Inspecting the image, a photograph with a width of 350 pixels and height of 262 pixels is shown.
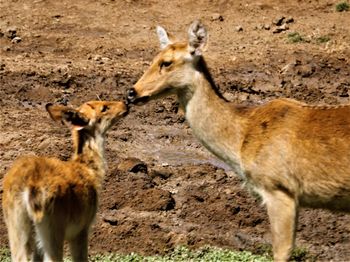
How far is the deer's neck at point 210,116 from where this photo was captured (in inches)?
368

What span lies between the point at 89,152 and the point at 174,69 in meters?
1.12

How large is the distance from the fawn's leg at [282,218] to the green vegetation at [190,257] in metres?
1.02

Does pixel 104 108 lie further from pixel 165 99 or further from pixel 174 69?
pixel 165 99

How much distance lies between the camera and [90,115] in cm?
953

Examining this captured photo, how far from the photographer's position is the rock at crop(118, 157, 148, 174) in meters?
12.4

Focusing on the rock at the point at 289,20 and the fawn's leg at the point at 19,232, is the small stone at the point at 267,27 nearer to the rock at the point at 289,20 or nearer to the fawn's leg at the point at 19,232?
the rock at the point at 289,20

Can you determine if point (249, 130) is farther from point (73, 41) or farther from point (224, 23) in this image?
point (224, 23)

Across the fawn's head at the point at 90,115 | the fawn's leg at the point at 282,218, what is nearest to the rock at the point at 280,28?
the fawn's head at the point at 90,115

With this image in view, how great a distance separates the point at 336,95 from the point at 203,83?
6791 millimetres

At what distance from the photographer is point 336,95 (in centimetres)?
1589

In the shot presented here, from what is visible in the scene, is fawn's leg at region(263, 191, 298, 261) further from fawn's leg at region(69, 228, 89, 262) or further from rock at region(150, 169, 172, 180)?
rock at region(150, 169, 172, 180)

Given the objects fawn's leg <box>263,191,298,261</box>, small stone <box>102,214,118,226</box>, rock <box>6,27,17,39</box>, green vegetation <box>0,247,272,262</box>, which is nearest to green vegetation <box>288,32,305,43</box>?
rock <box>6,27,17,39</box>

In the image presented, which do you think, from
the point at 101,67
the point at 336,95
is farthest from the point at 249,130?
the point at 101,67

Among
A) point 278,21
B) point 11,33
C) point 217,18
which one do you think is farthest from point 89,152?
point 217,18
